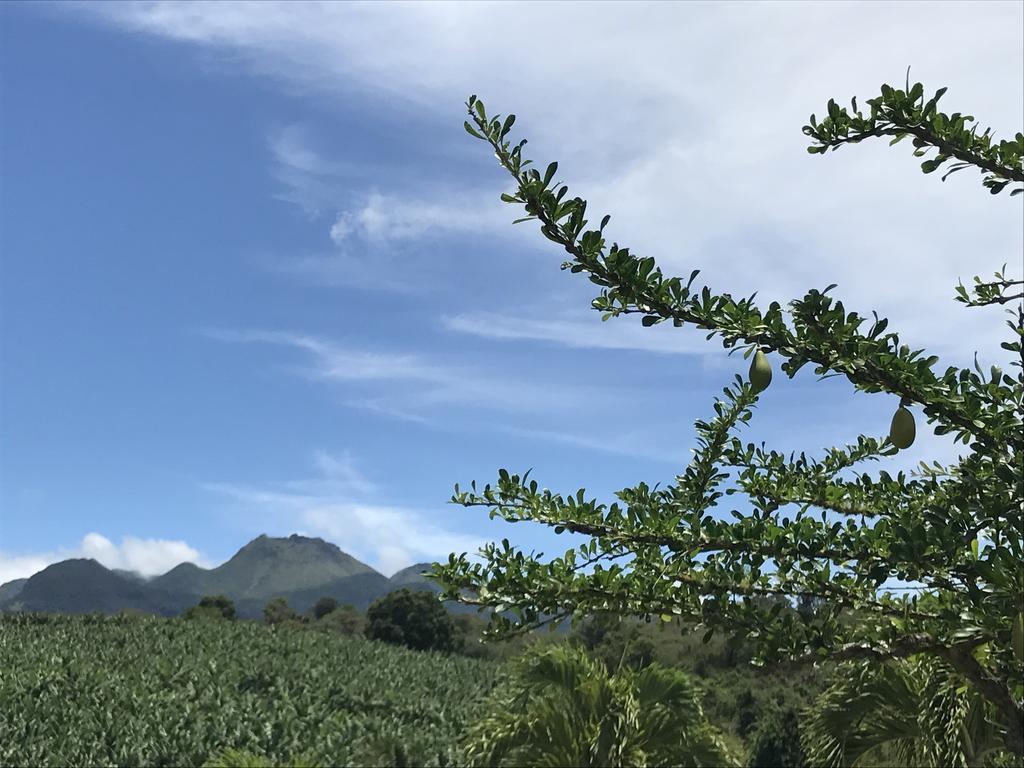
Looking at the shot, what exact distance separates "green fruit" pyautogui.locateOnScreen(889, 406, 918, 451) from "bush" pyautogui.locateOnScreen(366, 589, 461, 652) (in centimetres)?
4321

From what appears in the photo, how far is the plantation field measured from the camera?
19.2 metres

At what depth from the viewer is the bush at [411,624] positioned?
147 feet

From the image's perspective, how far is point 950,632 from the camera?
10.2 ft

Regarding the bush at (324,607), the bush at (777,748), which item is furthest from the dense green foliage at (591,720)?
the bush at (324,607)

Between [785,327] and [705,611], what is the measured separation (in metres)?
0.96

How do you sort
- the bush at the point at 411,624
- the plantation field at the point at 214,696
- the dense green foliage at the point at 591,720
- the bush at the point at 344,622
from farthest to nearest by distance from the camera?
1. the bush at the point at 344,622
2. the bush at the point at 411,624
3. the plantation field at the point at 214,696
4. the dense green foliage at the point at 591,720

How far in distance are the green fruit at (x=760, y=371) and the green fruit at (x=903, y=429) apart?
40cm

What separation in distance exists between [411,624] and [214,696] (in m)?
22.1

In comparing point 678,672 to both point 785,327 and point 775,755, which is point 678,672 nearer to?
point 785,327

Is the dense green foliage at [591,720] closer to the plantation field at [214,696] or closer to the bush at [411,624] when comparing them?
the plantation field at [214,696]

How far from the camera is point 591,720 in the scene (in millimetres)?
11602

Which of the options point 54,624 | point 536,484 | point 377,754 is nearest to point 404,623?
point 54,624

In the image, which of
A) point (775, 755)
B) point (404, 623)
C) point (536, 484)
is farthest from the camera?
point (404, 623)

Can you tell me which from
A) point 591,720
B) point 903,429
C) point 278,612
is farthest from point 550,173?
point 278,612
